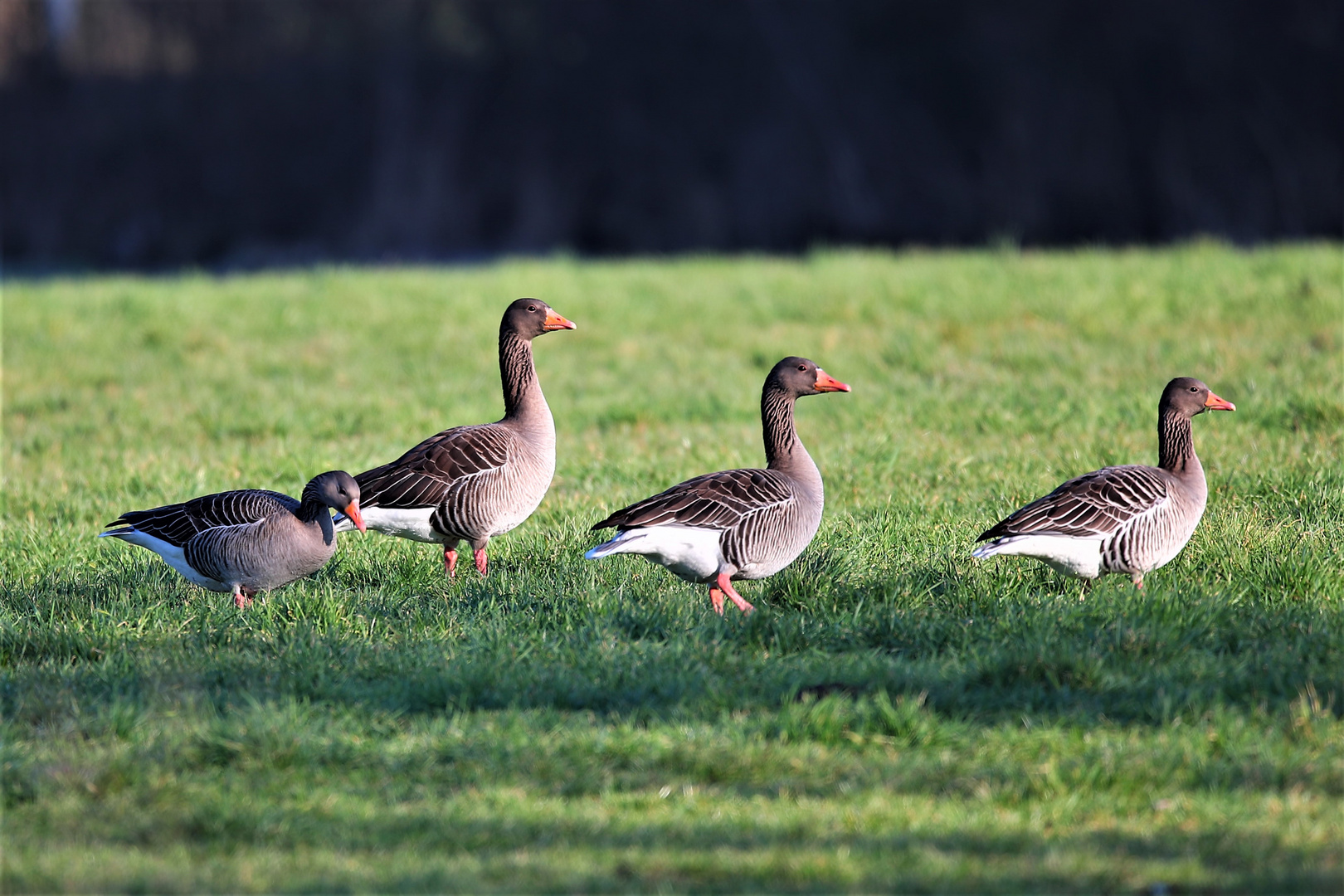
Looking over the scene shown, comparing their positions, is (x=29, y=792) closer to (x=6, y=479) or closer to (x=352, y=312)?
(x=6, y=479)

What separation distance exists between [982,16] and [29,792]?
27.6 meters

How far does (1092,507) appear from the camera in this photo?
6.57 m

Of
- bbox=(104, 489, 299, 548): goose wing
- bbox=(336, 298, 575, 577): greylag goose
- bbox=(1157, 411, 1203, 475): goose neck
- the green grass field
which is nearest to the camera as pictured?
the green grass field

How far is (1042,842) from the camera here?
14.2 feet

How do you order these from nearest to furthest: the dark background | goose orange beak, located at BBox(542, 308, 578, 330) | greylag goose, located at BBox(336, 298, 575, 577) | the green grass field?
the green grass field, greylag goose, located at BBox(336, 298, 575, 577), goose orange beak, located at BBox(542, 308, 578, 330), the dark background

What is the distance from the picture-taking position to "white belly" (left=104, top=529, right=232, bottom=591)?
7.04 metres

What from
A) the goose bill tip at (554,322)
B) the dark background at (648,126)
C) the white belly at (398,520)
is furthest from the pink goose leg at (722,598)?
the dark background at (648,126)

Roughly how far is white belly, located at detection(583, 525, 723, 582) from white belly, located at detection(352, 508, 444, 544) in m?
1.36

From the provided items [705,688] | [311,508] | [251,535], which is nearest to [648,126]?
[311,508]

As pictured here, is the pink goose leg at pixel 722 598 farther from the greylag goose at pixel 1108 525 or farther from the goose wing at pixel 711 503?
the greylag goose at pixel 1108 525

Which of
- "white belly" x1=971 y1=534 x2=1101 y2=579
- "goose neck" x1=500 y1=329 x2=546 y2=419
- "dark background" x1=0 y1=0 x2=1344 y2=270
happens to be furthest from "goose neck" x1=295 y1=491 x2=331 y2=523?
"dark background" x1=0 y1=0 x2=1344 y2=270

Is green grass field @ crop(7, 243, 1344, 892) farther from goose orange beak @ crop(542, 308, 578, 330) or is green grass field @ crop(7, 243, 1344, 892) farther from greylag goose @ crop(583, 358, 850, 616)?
goose orange beak @ crop(542, 308, 578, 330)

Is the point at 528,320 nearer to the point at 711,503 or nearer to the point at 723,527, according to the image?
the point at 711,503

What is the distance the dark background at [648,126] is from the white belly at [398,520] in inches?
760
